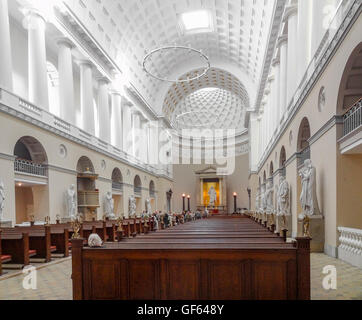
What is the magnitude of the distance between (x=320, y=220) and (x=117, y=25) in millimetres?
16842

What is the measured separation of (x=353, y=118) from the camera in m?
7.00

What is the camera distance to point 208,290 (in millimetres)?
3898

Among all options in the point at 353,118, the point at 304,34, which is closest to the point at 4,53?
the point at 304,34

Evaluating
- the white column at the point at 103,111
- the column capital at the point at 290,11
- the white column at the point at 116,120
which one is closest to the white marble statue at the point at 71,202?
the white column at the point at 103,111

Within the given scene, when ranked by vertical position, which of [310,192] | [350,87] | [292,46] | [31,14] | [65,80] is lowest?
[310,192]

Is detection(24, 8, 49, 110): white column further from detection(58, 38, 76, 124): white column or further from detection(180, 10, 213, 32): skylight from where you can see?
detection(180, 10, 213, 32): skylight

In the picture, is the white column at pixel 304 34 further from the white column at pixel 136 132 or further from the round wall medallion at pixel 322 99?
the white column at pixel 136 132

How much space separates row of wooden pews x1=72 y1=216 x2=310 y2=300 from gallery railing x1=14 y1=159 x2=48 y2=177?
28.2 ft

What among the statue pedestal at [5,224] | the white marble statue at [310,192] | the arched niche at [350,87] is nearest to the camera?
the arched niche at [350,87]

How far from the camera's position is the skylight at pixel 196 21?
22.2 m

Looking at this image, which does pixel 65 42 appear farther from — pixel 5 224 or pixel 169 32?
pixel 169 32

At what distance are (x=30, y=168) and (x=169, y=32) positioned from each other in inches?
633

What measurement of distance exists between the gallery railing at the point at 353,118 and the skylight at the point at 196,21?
683 inches

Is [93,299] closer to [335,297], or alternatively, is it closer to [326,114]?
[335,297]
